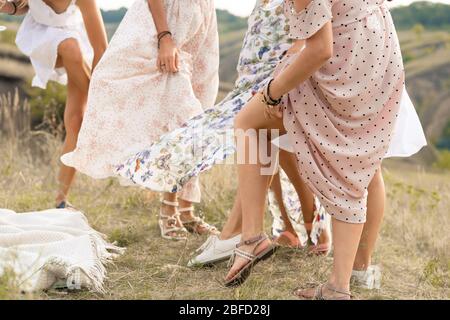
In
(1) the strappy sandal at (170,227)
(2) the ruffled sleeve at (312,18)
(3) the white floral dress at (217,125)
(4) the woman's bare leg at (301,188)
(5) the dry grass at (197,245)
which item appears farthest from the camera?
(1) the strappy sandal at (170,227)

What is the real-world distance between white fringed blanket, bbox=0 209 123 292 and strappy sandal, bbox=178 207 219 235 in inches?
24.0

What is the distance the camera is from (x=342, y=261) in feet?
11.1

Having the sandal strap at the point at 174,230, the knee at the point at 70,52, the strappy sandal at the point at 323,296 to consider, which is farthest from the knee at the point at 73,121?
the strappy sandal at the point at 323,296

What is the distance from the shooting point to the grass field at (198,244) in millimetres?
3777

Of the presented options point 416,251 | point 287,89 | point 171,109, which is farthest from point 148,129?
point 416,251

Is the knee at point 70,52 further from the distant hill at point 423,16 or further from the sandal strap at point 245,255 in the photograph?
the distant hill at point 423,16

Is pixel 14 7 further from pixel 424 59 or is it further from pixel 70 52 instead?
pixel 424 59

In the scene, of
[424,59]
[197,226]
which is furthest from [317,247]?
[424,59]

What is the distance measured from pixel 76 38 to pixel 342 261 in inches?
104

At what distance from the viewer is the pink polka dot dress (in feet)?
10.6

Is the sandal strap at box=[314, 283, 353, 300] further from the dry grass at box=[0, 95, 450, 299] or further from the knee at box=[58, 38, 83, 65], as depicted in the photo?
the knee at box=[58, 38, 83, 65]

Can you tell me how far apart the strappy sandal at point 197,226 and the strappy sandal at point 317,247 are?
0.73m

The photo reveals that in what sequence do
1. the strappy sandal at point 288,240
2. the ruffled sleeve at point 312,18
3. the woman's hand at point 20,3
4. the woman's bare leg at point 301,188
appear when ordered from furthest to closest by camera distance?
the woman's hand at point 20,3 → the strappy sandal at point 288,240 → the woman's bare leg at point 301,188 → the ruffled sleeve at point 312,18
